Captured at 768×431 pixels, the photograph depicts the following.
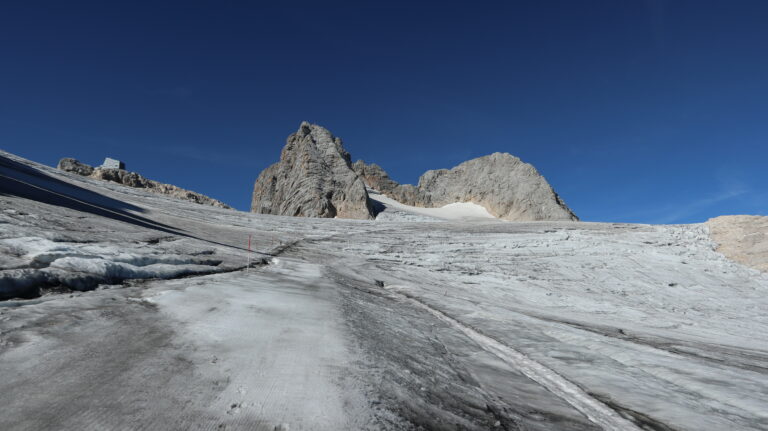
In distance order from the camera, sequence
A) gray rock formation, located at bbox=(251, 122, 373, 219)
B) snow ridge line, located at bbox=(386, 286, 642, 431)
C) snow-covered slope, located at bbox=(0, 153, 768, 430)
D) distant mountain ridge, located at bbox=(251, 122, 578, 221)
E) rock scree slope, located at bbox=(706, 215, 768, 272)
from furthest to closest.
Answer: distant mountain ridge, located at bbox=(251, 122, 578, 221), gray rock formation, located at bbox=(251, 122, 373, 219), rock scree slope, located at bbox=(706, 215, 768, 272), snow ridge line, located at bbox=(386, 286, 642, 431), snow-covered slope, located at bbox=(0, 153, 768, 430)

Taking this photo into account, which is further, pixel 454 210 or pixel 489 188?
pixel 454 210

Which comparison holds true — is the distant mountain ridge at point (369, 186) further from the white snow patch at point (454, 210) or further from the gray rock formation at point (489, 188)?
the white snow patch at point (454, 210)

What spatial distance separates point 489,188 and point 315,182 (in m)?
64.0

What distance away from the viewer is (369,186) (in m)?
135

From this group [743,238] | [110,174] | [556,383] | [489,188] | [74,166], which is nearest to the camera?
[556,383]

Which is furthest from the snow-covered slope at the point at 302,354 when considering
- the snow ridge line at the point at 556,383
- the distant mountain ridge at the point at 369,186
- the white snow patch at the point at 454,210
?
the white snow patch at the point at 454,210

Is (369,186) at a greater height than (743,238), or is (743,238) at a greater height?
(369,186)

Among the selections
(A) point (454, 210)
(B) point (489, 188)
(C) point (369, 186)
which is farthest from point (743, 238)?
(C) point (369, 186)

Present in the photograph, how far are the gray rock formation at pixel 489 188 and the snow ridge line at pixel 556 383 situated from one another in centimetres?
10340

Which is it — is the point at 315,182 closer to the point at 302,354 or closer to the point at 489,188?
the point at 489,188

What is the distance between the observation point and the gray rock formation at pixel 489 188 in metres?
108

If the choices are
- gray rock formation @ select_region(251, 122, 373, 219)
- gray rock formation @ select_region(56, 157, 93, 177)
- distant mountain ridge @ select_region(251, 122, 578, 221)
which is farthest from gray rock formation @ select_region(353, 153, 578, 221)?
gray rock formation @ select_region(56, 157, 93, 177)

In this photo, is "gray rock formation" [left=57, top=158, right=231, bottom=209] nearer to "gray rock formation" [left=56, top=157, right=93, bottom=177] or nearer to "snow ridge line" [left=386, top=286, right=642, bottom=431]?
"gray rock formation" [left=56, top=157, right=93, bottom=177]

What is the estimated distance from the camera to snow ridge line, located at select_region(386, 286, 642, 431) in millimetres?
4787
